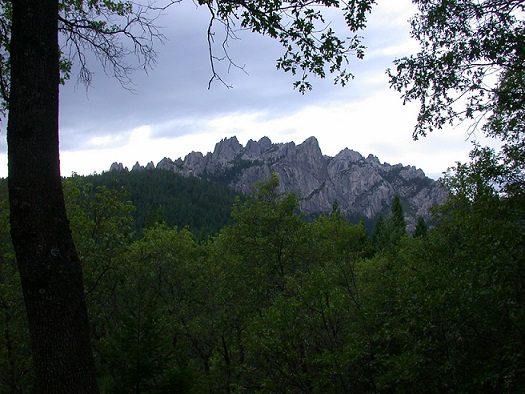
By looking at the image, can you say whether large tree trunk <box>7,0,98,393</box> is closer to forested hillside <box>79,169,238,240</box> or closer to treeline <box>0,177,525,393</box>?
treeline <box>0,177,525,393</box>

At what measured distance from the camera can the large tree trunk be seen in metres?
2.93

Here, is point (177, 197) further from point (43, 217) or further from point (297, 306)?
point (43, 217)

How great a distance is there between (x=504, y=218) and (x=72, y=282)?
7.76 meters

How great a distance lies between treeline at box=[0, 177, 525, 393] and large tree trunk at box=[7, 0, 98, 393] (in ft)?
21.7

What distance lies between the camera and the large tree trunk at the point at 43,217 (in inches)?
115

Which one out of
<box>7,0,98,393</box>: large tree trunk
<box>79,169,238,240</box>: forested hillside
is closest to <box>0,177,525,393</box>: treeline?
<box>7,0,98,393</box>: large tree trunk

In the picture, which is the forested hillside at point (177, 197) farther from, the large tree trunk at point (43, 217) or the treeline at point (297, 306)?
the large tree trunk at point (43, 217)

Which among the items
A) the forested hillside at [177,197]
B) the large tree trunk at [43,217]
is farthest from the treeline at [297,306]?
the forested hillside at [177,197]

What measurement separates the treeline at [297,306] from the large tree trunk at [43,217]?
660 cm

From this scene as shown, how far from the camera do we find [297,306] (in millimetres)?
11156

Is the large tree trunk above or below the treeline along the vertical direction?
above

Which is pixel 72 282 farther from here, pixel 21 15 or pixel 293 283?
pixel 293 283

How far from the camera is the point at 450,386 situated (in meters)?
9.47

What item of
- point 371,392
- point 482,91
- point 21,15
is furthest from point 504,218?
point 21,15
